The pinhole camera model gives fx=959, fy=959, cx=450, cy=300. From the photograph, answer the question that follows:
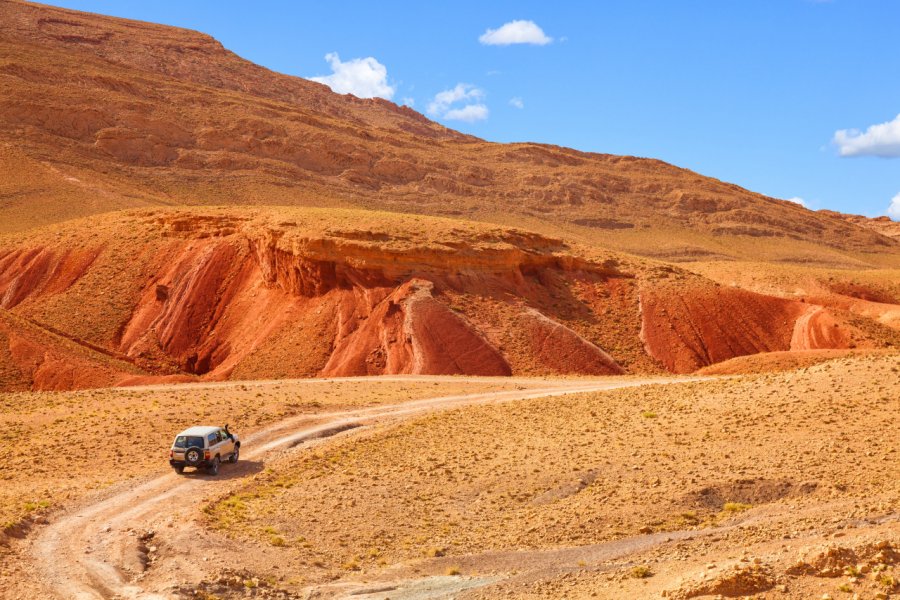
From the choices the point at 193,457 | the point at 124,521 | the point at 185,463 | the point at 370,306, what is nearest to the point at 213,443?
the point at 193,457

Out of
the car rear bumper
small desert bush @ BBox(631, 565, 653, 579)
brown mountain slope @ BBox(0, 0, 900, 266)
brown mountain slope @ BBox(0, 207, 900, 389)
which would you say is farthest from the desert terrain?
brown mountain slope @ BBox(0, 0, 900, 266)

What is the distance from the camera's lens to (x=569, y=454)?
22.8 m

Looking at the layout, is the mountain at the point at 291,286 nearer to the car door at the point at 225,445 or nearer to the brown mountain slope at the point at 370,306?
the brown mountain slope at the point at 370,306

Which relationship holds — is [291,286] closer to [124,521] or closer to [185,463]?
[185,463]

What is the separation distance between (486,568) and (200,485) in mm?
9532

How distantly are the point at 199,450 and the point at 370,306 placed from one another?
22.6 metres

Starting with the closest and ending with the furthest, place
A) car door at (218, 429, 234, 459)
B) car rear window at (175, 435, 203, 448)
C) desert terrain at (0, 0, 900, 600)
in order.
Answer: desert terrain at (0, 0, 900, 600), car rear window at (175, 435, 203, 448), car door at (218, 429, 234, 459)

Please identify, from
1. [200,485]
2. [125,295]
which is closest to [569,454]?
[200,485]

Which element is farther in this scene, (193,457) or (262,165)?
(262,165)

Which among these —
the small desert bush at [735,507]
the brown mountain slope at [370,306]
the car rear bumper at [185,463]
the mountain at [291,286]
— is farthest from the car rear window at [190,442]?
the brown mountain slope at [370,306]

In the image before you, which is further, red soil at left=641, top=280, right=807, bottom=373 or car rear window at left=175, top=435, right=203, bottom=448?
red soil at left=641, top=280, right=807, bottom=373

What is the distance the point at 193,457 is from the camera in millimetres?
23766

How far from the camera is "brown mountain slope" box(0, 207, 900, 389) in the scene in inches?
1721

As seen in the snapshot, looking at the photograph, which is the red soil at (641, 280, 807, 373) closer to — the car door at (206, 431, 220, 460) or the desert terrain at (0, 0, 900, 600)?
the desert terrain at (0, 0, 900, 600)
